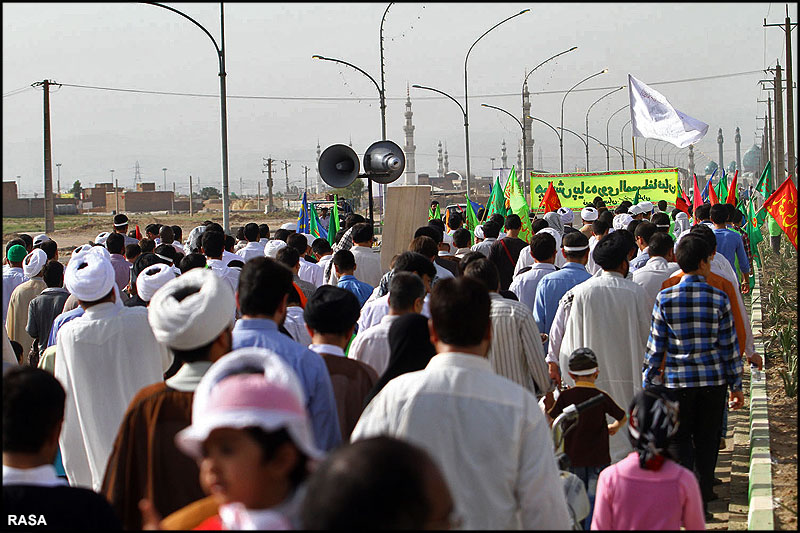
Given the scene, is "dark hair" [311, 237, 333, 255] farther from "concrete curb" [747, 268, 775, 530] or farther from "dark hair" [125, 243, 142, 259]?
"concrete curb" [747, 268, 775, 530]

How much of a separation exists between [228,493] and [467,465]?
3.64ft

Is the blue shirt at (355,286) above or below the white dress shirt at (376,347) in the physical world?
above

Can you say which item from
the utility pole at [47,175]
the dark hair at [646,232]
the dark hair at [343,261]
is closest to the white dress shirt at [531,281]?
the dark hair at [646,232]

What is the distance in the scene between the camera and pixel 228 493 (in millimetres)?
2518

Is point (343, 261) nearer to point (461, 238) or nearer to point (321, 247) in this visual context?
point (461, 238)

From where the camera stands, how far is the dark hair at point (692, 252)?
6.41 metres

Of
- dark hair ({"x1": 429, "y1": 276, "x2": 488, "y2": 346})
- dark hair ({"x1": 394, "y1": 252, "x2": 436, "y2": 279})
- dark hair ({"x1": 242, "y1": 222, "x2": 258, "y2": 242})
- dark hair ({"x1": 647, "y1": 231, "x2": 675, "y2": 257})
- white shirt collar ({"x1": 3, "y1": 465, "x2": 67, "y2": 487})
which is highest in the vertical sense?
dark hair ({"x1": 242, "y1": 222, "x2": 258, "y2": 242})

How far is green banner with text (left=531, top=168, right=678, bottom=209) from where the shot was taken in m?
24.1

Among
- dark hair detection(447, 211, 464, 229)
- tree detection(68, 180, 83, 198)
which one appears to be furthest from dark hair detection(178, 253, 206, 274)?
tree detection(68, 180, 83, 198)

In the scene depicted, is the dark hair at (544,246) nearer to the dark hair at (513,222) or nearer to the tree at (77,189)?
the dark hair at (513,222)

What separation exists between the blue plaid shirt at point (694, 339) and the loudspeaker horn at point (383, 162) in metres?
6.40

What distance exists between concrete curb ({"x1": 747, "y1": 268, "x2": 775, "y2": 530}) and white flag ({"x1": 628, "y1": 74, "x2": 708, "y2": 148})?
1179cm

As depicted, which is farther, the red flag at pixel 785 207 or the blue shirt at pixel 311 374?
the red flag at pixel 785 207

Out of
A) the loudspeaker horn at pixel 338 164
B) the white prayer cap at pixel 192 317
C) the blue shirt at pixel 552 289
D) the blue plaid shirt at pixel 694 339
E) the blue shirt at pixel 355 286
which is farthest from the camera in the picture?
the loudspeaker horn at pixel 338 164
